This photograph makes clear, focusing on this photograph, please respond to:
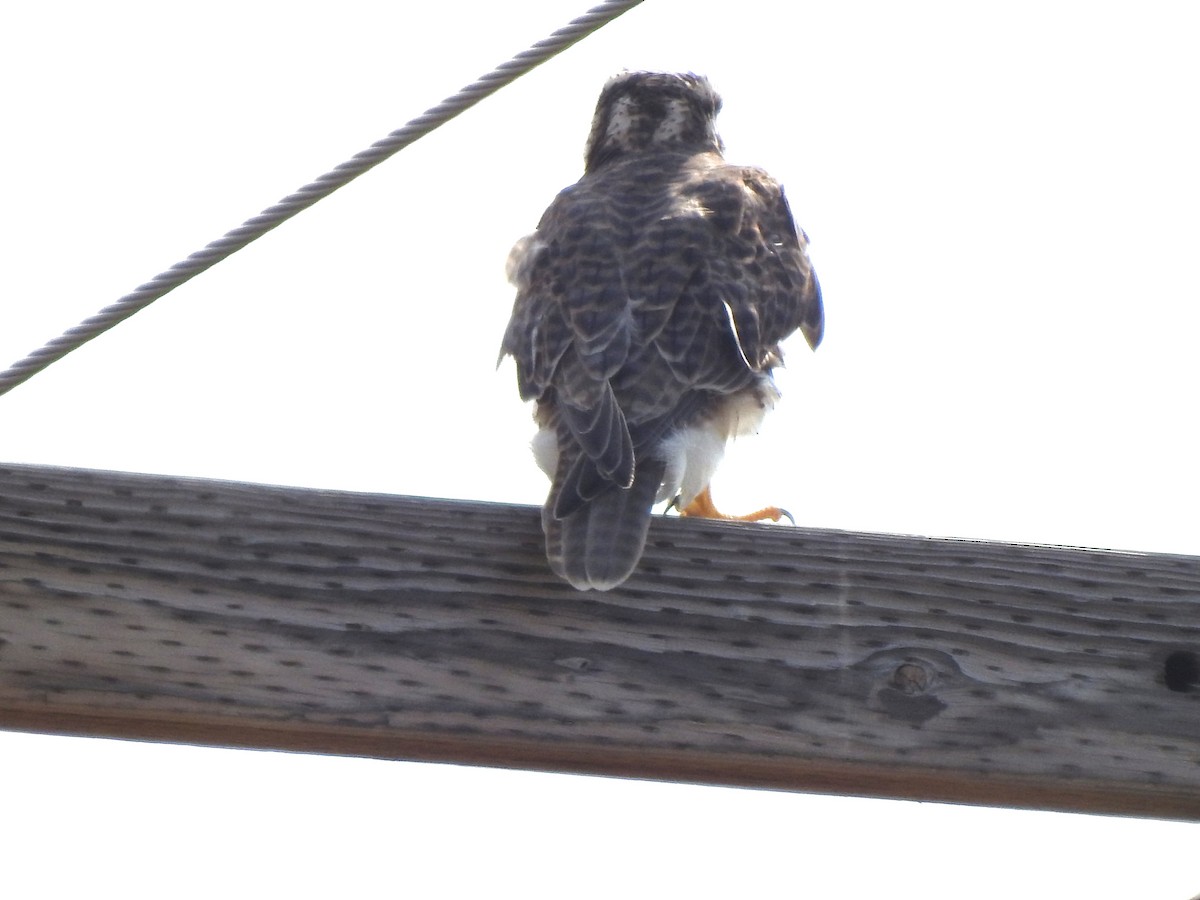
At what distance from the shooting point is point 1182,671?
184 cm

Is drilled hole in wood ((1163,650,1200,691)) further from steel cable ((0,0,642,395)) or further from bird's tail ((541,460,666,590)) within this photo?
steel cable ((0,0,642,395))

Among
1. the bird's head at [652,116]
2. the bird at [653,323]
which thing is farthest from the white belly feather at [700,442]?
the bird's head at [652,116]

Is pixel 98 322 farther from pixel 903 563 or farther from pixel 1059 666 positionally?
pixel 1059 666

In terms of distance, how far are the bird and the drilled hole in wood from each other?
735 millimetres

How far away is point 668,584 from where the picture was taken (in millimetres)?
1905

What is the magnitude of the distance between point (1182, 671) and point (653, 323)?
154cm

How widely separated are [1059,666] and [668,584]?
1.50 ft

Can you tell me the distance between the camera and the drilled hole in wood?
1832 millimetres

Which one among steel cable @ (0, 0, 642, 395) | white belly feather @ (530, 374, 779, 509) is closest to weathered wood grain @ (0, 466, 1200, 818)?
steel cable @ (0, 0, 642, 395)

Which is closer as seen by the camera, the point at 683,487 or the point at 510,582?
the point at 510,582

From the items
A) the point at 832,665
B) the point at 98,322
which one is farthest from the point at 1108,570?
the point at 98,322

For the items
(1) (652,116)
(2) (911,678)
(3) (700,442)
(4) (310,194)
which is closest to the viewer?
(2) (911,678)

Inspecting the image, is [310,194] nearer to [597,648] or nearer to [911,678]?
[597,648]

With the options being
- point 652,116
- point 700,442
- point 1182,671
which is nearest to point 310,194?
point 700,442
